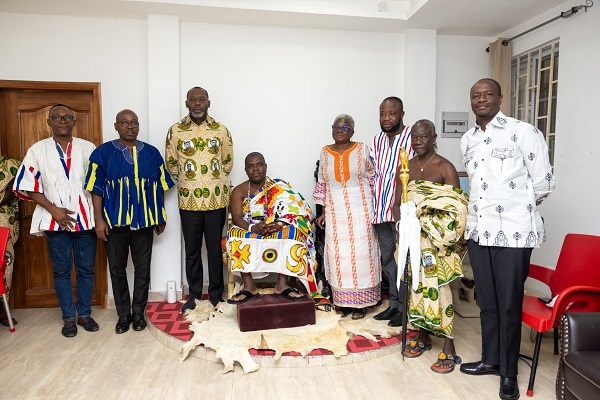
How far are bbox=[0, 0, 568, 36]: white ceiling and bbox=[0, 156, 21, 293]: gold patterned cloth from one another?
140 cm

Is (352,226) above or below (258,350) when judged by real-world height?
above

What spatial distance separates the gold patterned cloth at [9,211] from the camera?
3.67 meters

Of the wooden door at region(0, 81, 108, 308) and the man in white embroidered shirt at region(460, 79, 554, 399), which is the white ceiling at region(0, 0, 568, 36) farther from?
the man in white embroidered shirt at region(460, 79, 554, 399)

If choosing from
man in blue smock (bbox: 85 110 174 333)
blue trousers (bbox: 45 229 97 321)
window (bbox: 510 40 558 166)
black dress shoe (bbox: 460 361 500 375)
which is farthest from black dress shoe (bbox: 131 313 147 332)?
window (bbox: 510 40 558 166)

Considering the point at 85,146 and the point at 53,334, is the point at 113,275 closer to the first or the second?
the point at 53,334

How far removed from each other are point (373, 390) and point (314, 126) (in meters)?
2.69

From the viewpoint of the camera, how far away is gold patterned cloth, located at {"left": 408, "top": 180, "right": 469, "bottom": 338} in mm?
2744

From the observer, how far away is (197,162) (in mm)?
3730

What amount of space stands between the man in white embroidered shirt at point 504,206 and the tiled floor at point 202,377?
16.0 inches

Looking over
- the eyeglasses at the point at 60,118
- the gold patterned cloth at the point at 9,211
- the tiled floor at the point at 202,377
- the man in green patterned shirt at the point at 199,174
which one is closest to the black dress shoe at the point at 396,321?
the tiled floor at the point at 202,377

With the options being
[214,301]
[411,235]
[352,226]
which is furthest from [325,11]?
[214,301]

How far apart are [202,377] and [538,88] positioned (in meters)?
3.93

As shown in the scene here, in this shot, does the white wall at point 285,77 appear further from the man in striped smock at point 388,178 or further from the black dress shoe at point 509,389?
the black dress shoe at point 509,389

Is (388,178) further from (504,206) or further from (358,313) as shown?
(358,313)
